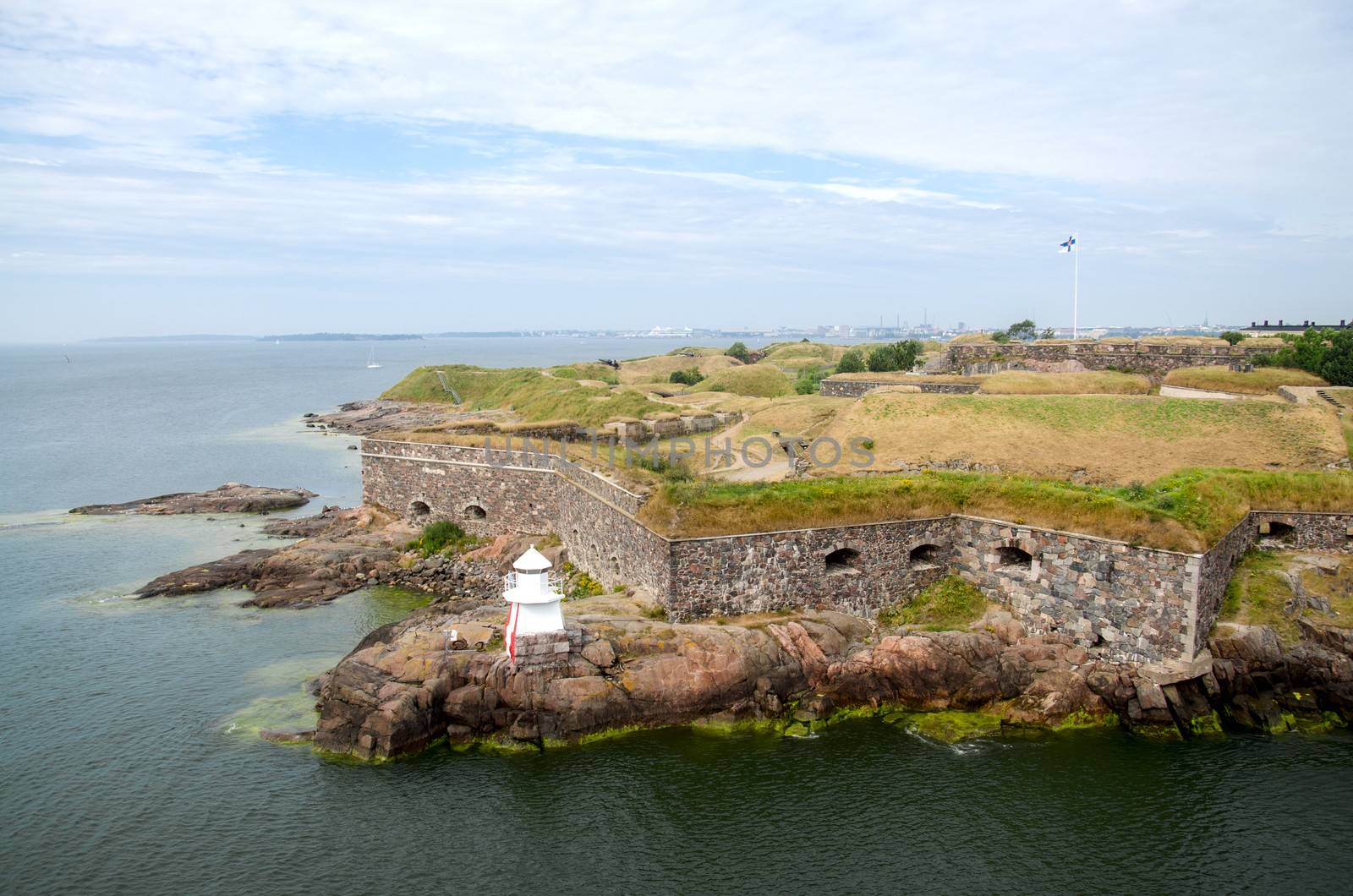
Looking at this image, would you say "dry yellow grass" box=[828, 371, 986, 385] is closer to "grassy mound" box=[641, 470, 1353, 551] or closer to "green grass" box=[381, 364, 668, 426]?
"green grass" box=[381, 364, 668, 426]

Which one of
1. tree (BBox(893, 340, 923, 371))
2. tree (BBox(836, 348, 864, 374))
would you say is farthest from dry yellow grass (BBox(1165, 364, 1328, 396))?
tree (BBox(836, 348, 864, 374))

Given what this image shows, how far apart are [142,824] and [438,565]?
46.4ft

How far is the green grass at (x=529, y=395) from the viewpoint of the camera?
1626 inches

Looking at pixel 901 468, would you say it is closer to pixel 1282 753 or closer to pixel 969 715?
pixel 969 715

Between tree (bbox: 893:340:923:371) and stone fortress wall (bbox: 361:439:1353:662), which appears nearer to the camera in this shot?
stone fortress wall (bbox: 361:439:1353:662)

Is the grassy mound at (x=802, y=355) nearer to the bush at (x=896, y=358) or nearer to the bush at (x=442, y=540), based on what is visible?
the bush at (x=896, y=358)

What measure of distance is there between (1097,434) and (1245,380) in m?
7.46

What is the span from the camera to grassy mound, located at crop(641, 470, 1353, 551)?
64.1 feet

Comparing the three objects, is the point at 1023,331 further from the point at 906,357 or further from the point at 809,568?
the point at 809,568

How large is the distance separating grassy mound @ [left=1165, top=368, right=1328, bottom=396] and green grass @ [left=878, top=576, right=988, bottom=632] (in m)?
13.7

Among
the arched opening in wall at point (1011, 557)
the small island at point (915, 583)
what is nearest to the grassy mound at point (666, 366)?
the small island at point (915, 583)

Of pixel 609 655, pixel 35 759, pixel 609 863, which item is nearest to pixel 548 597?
pixel 609 655

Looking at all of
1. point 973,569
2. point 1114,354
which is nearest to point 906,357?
point 1114,354

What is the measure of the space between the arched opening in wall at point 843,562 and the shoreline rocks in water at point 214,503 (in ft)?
94.2
